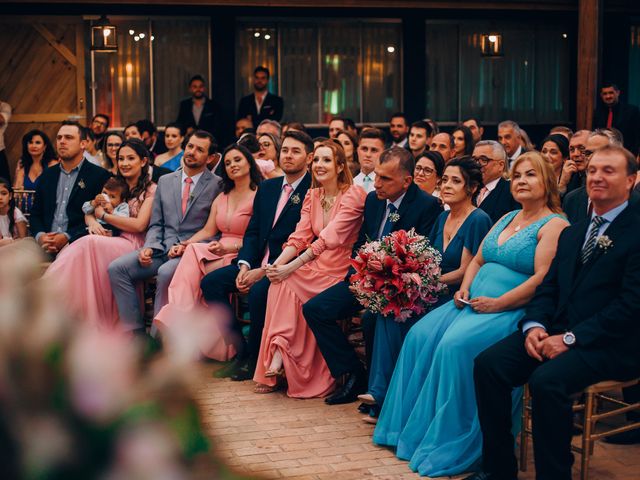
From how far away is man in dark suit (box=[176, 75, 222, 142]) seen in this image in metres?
13.9

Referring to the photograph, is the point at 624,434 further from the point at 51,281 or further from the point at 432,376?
the point at 51,281

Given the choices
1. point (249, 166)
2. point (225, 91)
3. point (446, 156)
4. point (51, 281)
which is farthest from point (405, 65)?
point (51, 281)

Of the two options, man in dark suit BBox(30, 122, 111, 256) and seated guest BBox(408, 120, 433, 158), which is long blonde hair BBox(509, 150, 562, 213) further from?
seated guest BBox(408, 120, 433, 158)

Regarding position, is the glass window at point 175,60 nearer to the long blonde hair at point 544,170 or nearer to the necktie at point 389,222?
the necktie at point 389,222

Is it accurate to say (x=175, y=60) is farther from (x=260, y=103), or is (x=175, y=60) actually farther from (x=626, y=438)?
(x=626, y=438)

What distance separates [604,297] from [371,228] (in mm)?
2238

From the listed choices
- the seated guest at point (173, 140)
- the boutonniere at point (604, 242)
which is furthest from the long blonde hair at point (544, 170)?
the seated guest at point (173, 140)

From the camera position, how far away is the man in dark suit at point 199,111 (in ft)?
45.6

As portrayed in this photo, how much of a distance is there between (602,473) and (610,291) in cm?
100

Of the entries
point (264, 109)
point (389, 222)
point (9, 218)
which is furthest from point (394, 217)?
point (264, 109)

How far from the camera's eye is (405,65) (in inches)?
624

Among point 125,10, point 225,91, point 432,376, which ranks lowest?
point 432,376

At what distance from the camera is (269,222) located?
737cm

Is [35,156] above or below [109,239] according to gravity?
above
